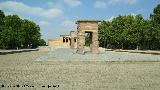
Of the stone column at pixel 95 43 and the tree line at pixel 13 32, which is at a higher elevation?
the tree line at pixel 13 32

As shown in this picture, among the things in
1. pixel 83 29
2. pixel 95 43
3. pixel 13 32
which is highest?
pixel 13 32

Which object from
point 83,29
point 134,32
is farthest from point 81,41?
point 134,32

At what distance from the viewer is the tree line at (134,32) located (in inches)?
2729

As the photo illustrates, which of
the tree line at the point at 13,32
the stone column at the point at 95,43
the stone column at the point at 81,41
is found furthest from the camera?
the tree line at the point at 13,32

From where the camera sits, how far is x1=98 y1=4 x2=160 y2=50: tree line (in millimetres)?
69312

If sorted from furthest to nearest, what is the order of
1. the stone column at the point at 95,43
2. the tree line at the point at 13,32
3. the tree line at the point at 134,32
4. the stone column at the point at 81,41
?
the tree line at the point at 13,32
the tree line at the point at 134,32
the stone column at the point at 95,43
the stone column at the point at 81,41

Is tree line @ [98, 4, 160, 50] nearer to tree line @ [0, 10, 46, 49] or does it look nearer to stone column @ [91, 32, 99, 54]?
tree line @ [0, 10, 46, 49]

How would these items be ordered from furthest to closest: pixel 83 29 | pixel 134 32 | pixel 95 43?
pixel 134 32, pixel 95 43, pixel 83 29

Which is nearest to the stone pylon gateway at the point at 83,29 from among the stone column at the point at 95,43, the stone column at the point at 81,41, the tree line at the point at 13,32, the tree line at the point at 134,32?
the stone column at the point at 81,41

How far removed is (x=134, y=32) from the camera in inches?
2945

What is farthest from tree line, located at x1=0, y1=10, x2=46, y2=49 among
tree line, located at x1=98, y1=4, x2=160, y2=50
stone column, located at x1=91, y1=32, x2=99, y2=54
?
stone column, located at x1=91, y1=32, x2=99, y2=54

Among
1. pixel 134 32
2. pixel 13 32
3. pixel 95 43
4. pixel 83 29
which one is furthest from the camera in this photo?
pixel 134 32

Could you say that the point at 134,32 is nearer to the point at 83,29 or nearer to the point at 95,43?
the point at 95,43

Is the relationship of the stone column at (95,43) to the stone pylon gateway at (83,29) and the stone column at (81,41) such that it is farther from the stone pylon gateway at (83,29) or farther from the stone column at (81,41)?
the stone column at (81,41)
